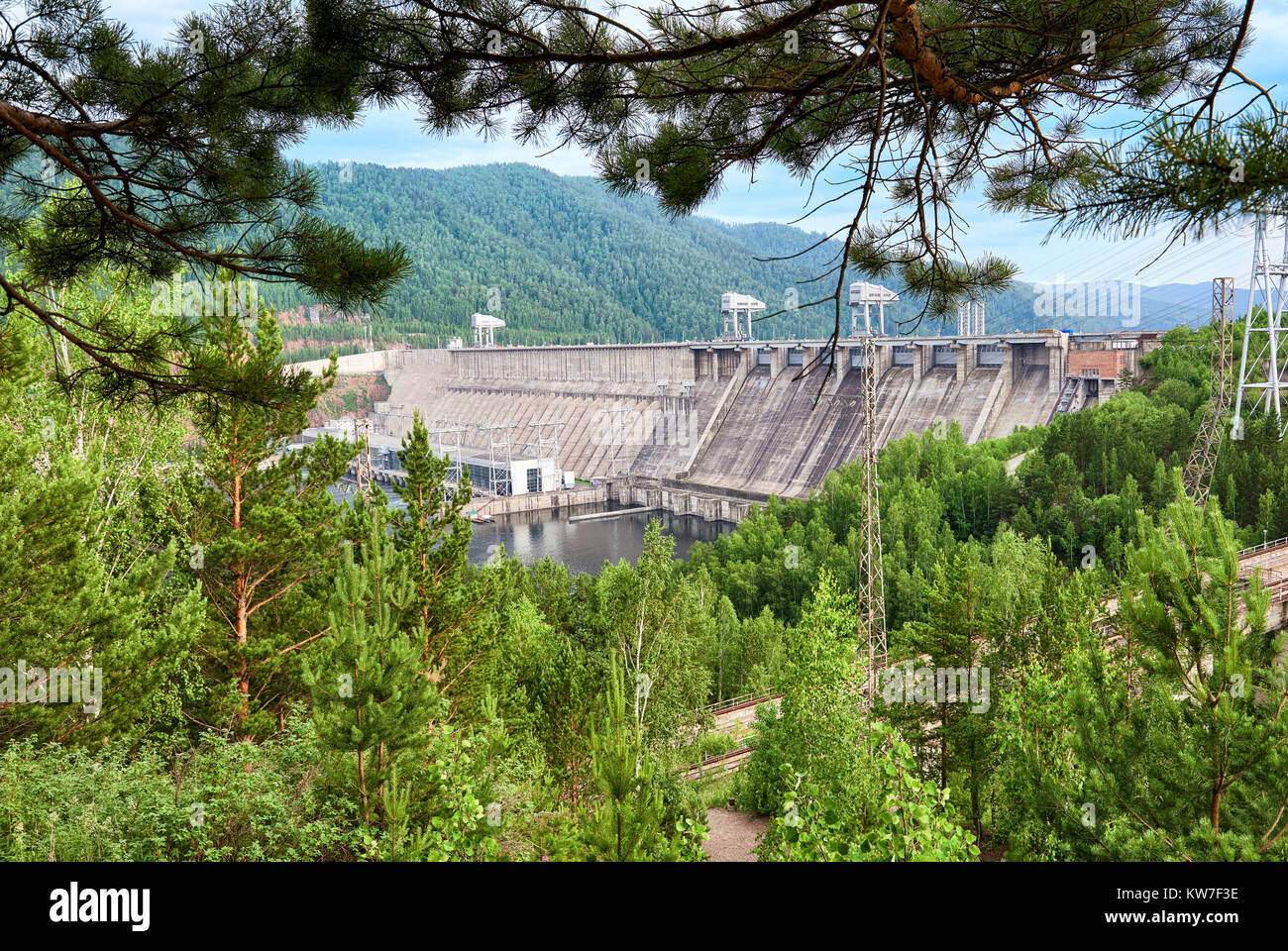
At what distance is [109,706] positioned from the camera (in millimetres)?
6621

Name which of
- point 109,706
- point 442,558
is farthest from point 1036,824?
point 109,706

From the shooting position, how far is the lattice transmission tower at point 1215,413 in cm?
1923

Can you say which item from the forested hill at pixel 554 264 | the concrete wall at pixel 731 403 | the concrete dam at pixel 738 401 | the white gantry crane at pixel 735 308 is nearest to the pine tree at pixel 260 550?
the concrete dam at pixel 738 401

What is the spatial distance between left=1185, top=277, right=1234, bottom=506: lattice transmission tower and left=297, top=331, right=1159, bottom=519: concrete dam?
28.2ft

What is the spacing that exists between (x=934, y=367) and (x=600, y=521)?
626 inches

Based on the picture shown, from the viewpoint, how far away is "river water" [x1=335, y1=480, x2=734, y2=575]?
34.2 m

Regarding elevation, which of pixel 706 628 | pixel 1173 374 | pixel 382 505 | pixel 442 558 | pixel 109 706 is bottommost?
pixel 706 628

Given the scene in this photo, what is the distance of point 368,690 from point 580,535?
32.9 m

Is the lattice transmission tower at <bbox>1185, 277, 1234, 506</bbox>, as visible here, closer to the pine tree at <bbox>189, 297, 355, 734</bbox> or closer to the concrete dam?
the concrete dam

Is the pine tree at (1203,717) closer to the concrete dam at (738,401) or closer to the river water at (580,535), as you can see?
the concrete dam at (738,401)

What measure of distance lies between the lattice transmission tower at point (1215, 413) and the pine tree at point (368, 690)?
18.5 meters

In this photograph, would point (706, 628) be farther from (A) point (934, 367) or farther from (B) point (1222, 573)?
(A) point (934, 367)

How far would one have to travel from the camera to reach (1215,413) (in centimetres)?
2117

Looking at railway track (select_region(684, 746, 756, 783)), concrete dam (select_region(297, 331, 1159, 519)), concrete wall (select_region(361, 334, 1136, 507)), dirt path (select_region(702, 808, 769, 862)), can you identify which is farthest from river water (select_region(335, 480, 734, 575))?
dirt path (select_region(702, 808, 769, 862))
